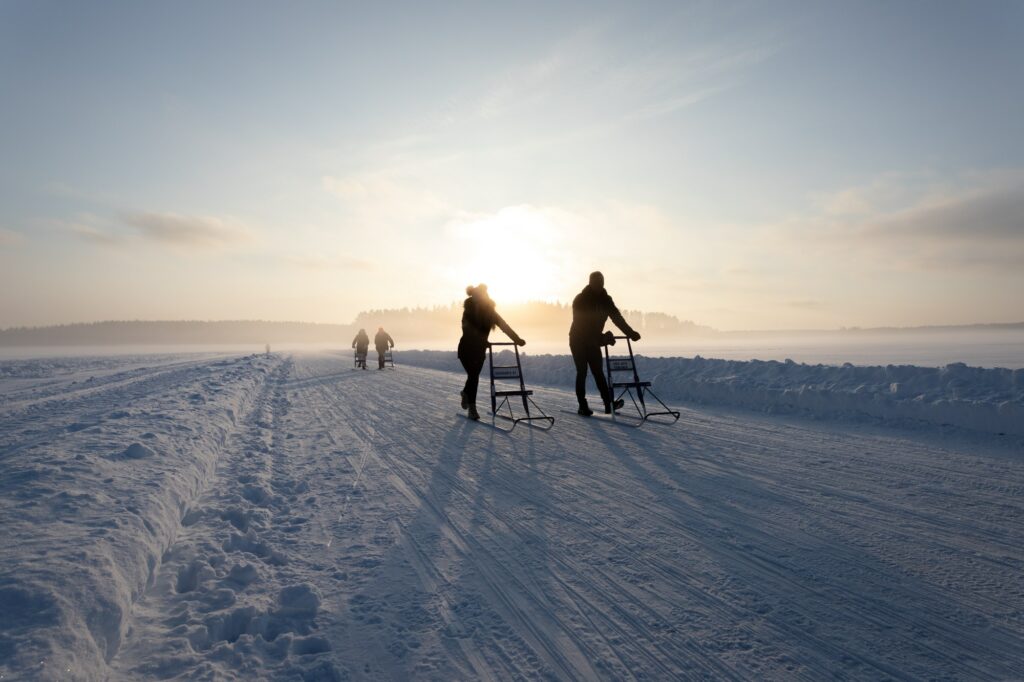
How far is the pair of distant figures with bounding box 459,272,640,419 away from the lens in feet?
30.7

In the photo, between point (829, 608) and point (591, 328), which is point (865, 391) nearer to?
point (591, 328)

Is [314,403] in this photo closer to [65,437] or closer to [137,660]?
[65,437]

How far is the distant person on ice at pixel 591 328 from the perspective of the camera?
30.7ft

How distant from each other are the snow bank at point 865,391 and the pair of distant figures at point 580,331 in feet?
10.5

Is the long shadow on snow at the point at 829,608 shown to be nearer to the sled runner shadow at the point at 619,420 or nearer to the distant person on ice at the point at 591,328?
the sled runner shadow at the point at 619,420

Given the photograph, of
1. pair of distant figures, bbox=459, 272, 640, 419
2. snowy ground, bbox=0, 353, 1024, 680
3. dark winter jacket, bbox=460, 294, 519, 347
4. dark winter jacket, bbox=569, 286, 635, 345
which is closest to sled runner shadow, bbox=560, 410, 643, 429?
pair of distant figures, bbox=459, 272, 640, 419

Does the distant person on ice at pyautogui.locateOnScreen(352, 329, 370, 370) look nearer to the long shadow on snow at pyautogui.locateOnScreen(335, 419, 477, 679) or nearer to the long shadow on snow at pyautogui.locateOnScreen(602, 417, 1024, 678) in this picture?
the long shadow on snow at pyautogui.locateOnScreen(335, 419, 477, 679)

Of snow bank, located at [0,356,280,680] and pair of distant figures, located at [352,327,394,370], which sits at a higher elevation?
pair of distant figures, located at [352,327,394,370]

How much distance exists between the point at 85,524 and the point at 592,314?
7.61 meters

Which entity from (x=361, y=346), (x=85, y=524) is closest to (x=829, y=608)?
(x=85, y=524)

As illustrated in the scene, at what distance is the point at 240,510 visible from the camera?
440 centimetres

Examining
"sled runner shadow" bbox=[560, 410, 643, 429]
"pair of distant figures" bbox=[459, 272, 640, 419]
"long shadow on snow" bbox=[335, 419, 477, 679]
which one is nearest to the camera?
"long shadow on snow" bbox=[335, 419, 477, 679]

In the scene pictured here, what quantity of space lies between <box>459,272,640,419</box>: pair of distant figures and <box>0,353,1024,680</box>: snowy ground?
291 centimetres

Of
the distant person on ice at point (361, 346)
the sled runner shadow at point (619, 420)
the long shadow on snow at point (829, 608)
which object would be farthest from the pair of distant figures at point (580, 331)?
the distant person on ice at point (361, 346)
